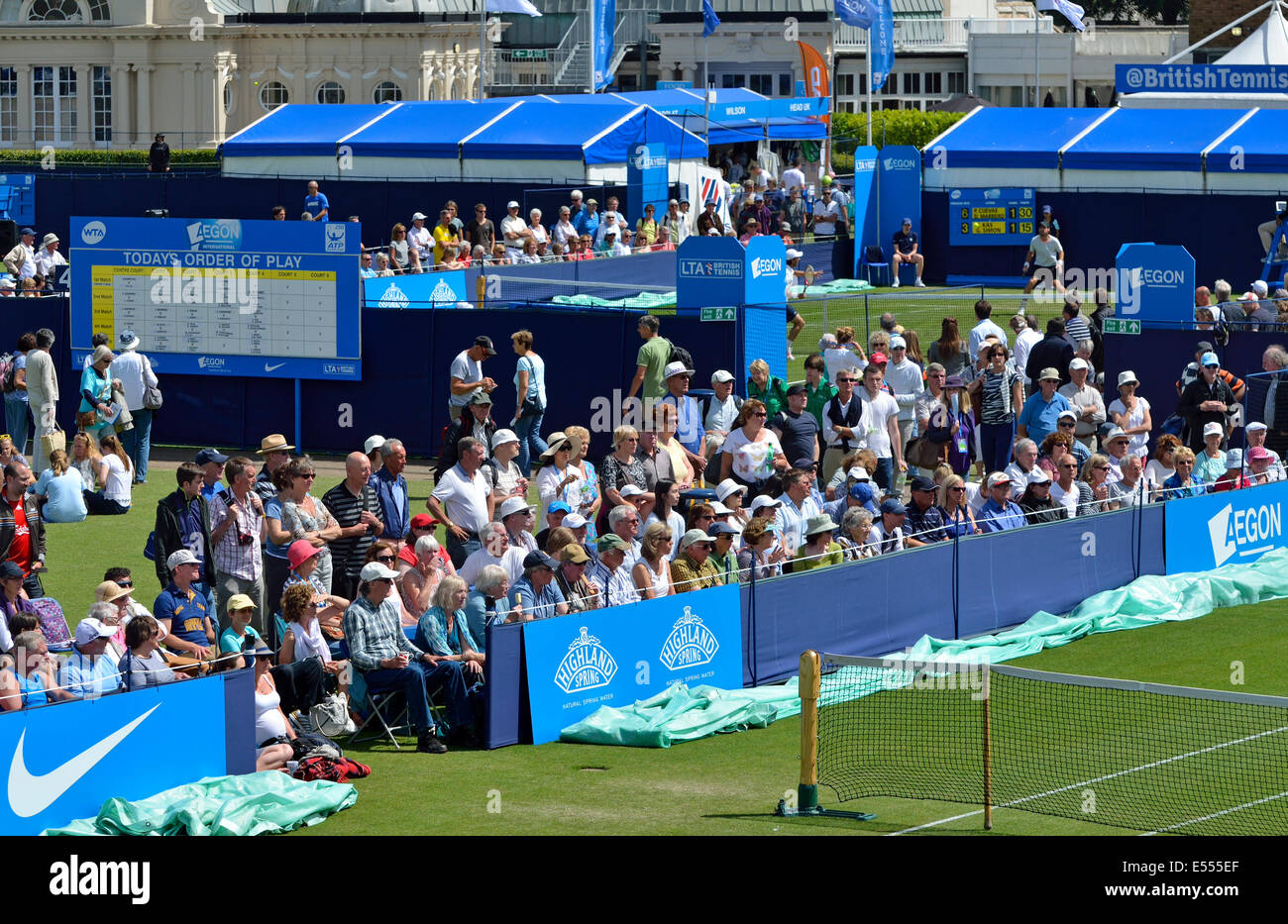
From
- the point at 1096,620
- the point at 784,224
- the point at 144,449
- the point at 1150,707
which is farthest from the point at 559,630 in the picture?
the point at 784,224

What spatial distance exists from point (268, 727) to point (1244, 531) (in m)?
10.5

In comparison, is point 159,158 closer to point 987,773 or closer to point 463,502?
point 463,502

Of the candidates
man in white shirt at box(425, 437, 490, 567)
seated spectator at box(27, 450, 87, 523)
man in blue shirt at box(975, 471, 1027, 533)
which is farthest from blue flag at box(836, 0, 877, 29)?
man in white shirt at box(425, 437, 490, 567)

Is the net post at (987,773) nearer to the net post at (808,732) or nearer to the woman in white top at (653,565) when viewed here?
the net post at (808,732)

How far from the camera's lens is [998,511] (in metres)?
17.7

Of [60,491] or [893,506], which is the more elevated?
[893,506]

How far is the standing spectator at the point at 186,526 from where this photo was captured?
15.7 m

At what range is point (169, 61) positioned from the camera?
69750 millimetres

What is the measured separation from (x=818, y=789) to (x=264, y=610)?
5234 mm

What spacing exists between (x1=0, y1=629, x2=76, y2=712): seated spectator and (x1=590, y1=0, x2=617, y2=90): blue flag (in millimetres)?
40877

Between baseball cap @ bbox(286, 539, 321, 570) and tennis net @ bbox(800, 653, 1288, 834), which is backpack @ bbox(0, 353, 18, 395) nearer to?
baseball cap @ bbox(286, 539, 321, 570)

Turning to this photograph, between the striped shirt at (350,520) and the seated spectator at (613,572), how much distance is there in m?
2.09

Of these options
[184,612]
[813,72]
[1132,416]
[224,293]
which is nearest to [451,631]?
[184,612]

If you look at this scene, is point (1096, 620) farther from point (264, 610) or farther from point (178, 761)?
point (178, 761)
